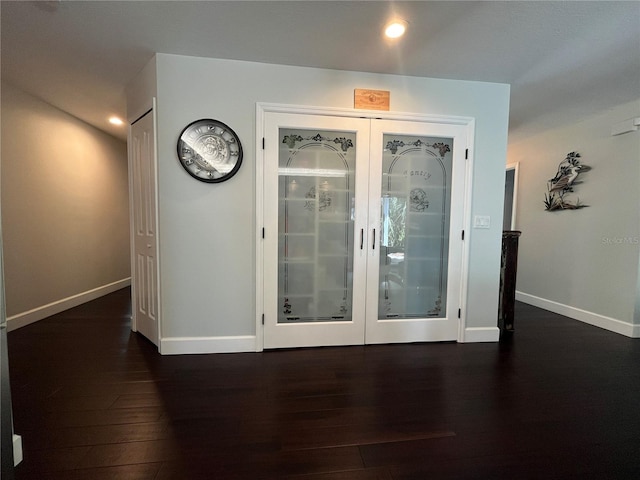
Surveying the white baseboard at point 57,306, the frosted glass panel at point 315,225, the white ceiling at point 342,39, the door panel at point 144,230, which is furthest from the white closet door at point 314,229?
the white baseboard at point 57,306

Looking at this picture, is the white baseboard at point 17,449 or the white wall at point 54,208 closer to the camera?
the white baseboard at point 17,449

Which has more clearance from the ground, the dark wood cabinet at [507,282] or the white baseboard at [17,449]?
the dark wood cabinet at [507,282]

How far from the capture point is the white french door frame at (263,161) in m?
2.43

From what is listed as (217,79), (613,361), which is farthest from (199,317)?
(613,361)

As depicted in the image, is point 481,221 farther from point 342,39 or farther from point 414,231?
point 342,39

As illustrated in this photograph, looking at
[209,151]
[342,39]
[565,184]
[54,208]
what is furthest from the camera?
[565,184]

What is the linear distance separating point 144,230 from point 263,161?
4.33ft

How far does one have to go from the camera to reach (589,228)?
3.46m

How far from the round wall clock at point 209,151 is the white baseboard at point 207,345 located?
1388mm

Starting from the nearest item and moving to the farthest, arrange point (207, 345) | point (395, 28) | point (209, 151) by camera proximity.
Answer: point (395, 28) < point (209, 151) < point (207, 345)

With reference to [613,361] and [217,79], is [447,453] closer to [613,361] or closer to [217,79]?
[613,361]

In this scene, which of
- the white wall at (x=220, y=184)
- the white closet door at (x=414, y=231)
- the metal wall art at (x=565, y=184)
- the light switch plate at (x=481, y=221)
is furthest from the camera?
the metal wall art at (x=565, y=184)

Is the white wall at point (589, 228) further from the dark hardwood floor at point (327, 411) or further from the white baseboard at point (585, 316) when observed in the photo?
the dark hardwood floor at point (327, 411)

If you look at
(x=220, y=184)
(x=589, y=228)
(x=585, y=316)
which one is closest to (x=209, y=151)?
(x=220, y=184)
